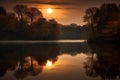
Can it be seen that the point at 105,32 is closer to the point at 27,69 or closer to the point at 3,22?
the point at 3,22

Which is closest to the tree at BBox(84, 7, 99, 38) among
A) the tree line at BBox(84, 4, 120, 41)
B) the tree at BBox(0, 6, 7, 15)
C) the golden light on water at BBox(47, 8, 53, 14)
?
the tree line at BBox(84, 4, 120, 41)

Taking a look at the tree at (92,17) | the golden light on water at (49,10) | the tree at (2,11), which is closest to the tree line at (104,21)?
the tree at (92,17)

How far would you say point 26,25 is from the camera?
13617mm

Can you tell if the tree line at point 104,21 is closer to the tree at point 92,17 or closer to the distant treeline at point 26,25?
the tree at point 92,17

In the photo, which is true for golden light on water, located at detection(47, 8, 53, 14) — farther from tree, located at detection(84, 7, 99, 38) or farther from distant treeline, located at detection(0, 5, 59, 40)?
tree, located at detection(84, 7, 99, 38)

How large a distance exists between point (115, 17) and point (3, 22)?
504 centimetres

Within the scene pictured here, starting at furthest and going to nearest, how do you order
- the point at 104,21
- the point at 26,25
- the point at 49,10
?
the point at 104,21 < the point at 26,25 < the point at 49,10

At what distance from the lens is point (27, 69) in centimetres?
598

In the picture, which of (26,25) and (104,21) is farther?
(104,21)

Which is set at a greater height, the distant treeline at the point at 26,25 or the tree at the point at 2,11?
the tree at the point at 2,11

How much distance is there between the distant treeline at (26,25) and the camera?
526 inches

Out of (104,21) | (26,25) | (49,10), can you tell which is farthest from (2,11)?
(104,21)

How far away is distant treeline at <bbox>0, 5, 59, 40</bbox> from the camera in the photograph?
13359mm

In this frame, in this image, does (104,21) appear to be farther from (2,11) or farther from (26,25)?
(2,11)
